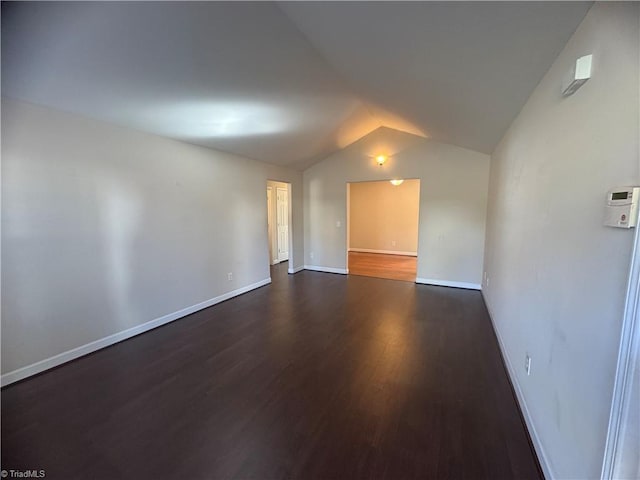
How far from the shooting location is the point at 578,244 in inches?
48.1

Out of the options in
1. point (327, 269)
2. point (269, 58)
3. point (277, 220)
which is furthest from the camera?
point (277, 220)

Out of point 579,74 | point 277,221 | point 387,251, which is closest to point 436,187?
point 387,251

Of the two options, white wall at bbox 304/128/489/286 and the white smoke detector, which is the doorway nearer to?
white wall at bbox 304/128/489/286

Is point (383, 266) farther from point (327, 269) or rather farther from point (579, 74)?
point (579, 74)

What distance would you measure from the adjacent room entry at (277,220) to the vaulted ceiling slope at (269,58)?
140 inches

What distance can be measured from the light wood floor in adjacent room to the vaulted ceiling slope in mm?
3303

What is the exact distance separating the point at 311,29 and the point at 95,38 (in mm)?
1428

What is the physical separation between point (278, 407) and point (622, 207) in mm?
2158

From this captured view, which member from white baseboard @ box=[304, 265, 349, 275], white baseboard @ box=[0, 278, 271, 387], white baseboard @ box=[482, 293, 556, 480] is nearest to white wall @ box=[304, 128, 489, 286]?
white baseboard @ box=[304, 265, 349, 275]

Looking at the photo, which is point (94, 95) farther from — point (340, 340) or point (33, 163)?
point (340, 340)

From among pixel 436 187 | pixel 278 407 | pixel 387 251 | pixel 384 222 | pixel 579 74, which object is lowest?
pixel 278 407

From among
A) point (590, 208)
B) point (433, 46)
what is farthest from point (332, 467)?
point (433, 46)

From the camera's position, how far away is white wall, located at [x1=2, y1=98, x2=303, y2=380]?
222cm

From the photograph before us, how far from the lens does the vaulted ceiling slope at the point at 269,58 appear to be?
1.51 meters
